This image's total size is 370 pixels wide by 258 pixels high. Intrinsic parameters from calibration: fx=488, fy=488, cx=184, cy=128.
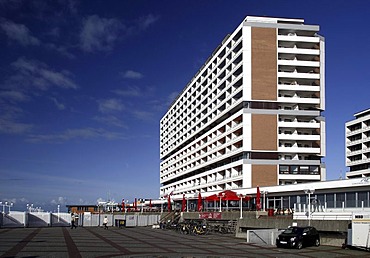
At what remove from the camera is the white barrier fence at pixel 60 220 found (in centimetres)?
6056

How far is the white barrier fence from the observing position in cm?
6056

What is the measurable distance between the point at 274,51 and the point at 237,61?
A: 6904 mm

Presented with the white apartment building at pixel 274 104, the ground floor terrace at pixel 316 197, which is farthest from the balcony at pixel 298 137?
the ground floor terrace at pixel 316 197

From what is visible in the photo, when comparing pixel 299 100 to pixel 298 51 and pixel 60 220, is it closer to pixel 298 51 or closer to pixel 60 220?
pixel 298 51

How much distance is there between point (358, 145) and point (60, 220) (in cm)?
7290

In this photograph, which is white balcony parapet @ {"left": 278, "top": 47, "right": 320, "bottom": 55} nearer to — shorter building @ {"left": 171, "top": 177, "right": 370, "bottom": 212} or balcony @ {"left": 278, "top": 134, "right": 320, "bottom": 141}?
balcony @ {"left": 278, "top": 134, "right": 320, "bottom": 141}

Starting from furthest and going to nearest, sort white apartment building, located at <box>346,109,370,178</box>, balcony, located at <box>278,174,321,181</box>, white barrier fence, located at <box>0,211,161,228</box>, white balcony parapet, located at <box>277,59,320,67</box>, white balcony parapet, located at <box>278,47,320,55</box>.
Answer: white apartment building, located at <box>346,109,370,178</box>, white balcony parapet, located at <box>278,47,320,55</box>, white balcony parapet, located at <box>277,59,320,67</box>, balcony, located at <box>278,174,321,181</box>, white barrier fence, located at <box>0,211,161,228</box>

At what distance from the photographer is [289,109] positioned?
3059 inches

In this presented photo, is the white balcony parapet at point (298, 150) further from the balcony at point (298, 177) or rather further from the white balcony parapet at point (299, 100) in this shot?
the white balcony parapet at point (299, 100)

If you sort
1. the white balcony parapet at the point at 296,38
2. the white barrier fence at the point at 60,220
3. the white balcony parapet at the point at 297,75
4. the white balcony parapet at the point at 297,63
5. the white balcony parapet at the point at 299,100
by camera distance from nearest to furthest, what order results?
the white barrier fence at the point at 60,220 → the white balcony parapet at the point at 297,75 → the white balcony parapet at the point at 299,100 → the white balcony parapet at the point at 297,63 → the white balcony parapet at the point at 296,38

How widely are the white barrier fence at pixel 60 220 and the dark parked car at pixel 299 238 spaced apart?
36.6m

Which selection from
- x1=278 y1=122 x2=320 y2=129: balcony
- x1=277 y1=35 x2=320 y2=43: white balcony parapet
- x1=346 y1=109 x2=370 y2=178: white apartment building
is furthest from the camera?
x1=346 y1=109 x2=370 y2=178: white apartment building

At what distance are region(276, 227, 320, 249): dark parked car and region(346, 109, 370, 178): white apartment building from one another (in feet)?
256

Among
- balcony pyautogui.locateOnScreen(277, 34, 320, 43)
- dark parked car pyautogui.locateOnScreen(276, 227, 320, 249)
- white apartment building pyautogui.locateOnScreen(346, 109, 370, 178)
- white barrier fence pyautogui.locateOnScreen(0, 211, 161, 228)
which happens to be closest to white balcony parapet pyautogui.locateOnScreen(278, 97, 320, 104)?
balcony pyautogui.locateOnScreen(277, 34, 320, 43)
